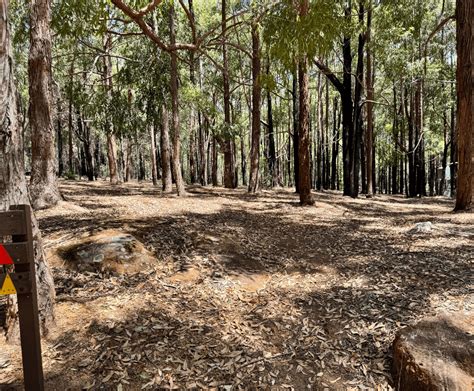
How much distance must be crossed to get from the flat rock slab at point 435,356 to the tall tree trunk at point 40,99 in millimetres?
7747

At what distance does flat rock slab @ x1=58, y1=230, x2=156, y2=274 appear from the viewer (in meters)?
4.74

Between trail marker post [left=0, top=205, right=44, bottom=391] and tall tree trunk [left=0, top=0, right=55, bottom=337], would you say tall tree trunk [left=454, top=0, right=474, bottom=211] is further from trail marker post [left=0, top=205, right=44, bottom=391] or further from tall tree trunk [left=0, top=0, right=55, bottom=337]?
trail marker post [left=0, top=205, right=44, bottom=391]

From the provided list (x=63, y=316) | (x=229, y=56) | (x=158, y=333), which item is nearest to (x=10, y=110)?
(x=63, y=316)

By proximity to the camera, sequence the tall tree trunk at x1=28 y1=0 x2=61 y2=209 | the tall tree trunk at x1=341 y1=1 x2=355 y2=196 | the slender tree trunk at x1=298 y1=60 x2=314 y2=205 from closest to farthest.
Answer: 1. the tall tree trunk at x1=28 y1=0 x2=61 y2=209
2. the slender tree trunk at x1=298 y1=60 x2=314 y2=205
3. the tall tree trunk at x1=341 y1=1 x2=355 y2=196

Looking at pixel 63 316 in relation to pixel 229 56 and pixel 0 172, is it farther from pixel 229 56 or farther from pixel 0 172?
pixel 229 56

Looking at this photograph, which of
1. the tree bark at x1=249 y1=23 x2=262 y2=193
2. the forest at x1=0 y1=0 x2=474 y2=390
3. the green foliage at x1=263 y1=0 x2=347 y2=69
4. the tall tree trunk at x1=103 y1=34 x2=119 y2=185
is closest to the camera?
the forest at x1=0 y1=0 x2=474 y2=390

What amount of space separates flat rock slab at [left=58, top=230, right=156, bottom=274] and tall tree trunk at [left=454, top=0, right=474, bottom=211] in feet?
27.2

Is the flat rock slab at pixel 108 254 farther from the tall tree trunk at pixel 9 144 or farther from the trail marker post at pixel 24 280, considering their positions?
the trail marker post at pixel 24 280

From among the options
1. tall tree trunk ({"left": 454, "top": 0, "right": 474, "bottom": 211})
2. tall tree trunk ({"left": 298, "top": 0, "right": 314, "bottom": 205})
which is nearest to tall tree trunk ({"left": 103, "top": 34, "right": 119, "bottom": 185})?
tall tree trunk ({"left": 298, "top": 0, "right": 314, "bottom": 205})

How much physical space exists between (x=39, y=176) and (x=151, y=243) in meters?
4.05

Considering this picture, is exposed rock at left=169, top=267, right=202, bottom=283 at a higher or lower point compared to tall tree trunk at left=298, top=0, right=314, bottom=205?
lower

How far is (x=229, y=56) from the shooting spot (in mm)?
25312

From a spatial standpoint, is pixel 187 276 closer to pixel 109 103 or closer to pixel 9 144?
pixel 9 144

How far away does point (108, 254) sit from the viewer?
16.0 ft
